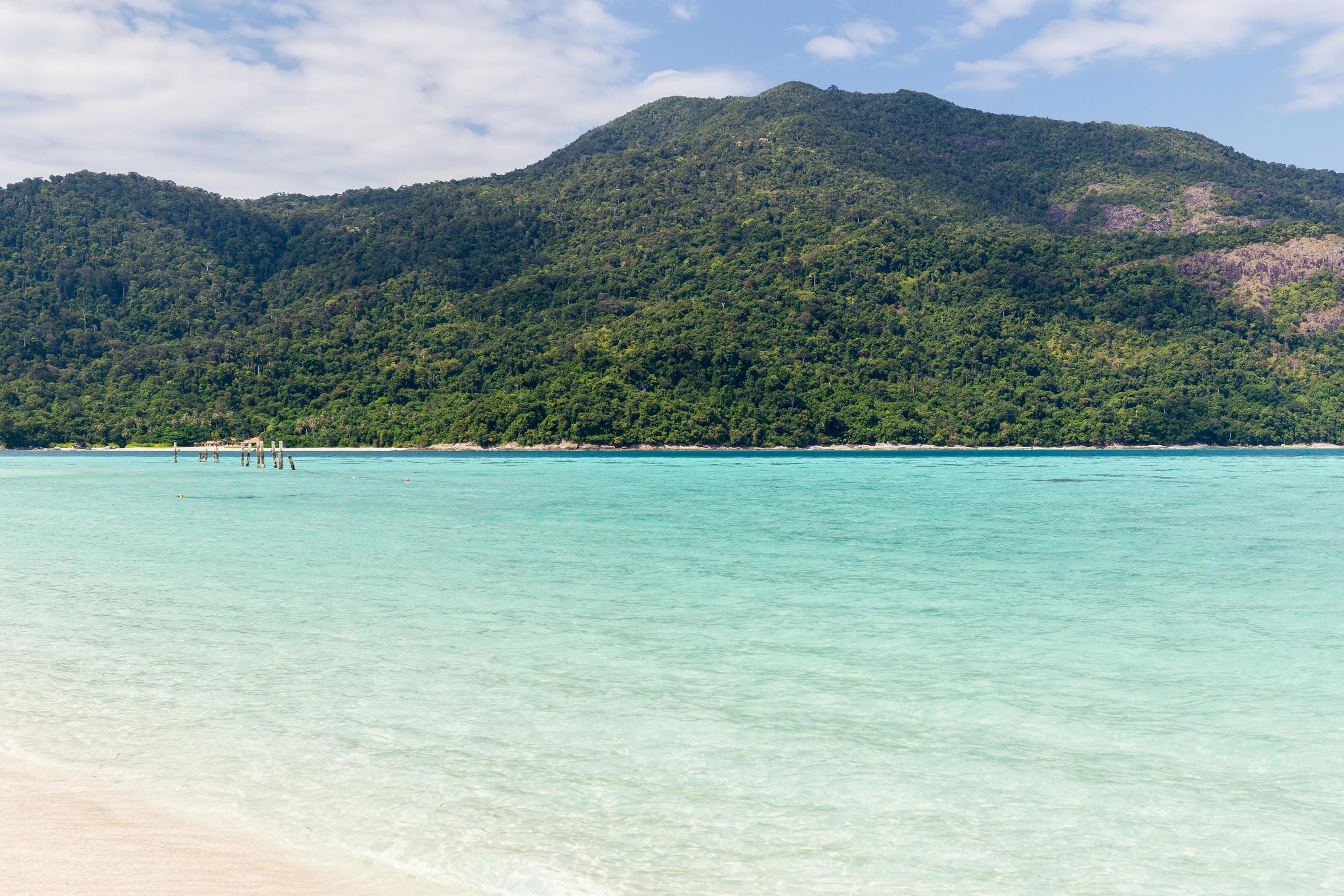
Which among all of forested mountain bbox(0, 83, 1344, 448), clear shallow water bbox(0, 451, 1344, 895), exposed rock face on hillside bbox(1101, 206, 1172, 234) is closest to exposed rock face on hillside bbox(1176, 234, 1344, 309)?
forested mountain bbox(0, 83, 1344, 448)

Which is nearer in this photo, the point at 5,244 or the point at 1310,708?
the point at 1310,708

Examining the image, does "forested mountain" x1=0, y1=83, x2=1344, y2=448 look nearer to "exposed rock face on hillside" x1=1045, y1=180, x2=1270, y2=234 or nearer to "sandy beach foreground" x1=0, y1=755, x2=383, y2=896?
"exposed rock face on hillside" x1=1045, y1=180, x2=1270, y2=234

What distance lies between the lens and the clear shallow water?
655 cm

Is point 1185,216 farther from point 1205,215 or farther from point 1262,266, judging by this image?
point 1262,266

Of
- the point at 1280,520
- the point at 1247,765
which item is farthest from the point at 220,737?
the point at 1280,520

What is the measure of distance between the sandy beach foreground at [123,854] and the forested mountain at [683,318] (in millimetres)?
126340

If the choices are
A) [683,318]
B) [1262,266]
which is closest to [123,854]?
[683,318]

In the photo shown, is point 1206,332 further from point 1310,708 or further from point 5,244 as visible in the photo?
point 5,244

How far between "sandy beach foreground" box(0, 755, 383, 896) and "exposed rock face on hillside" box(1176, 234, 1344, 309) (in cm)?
16502

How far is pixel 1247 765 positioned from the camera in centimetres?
855

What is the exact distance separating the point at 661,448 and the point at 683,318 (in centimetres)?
2521

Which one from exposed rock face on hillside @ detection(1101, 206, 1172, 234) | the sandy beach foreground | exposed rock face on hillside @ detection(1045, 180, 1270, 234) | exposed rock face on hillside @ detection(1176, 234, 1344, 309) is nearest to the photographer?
the sandy beach foreground

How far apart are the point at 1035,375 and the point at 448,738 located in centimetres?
14477

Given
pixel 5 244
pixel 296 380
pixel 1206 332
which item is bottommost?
pixel 296 380
